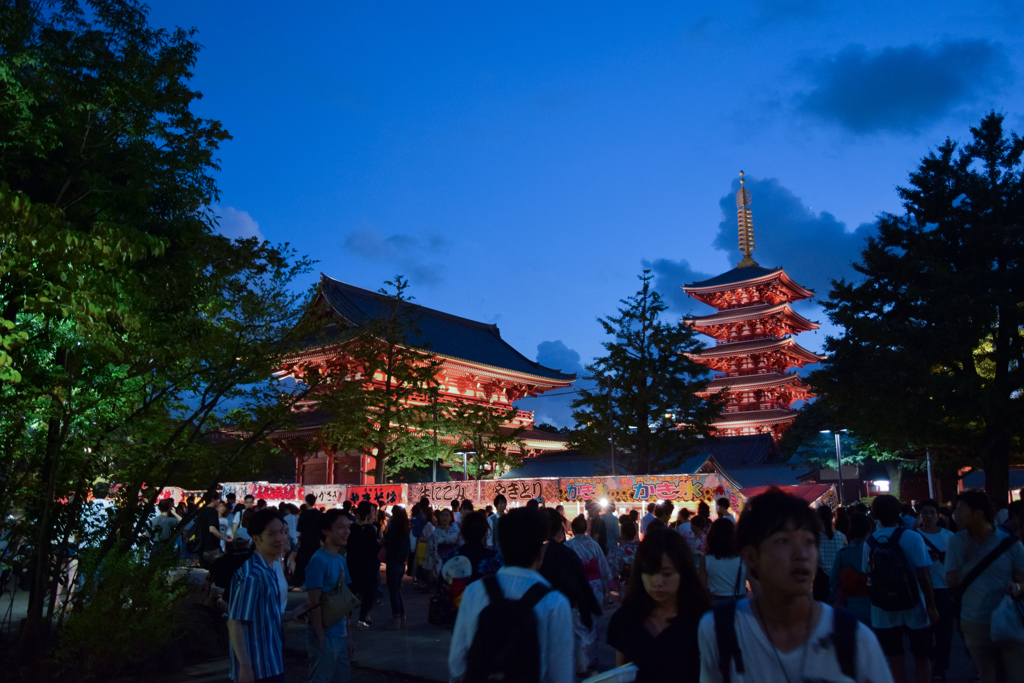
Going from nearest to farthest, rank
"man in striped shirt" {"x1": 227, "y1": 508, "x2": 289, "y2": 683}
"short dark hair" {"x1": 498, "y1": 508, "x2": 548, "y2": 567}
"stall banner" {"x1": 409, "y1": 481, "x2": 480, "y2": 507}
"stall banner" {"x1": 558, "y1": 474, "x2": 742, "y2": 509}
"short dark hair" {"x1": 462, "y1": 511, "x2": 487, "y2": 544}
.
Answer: "short dark hair" {"x1": 498, "y1": 508, "x2": 548, "y2": 567}
"man in striped shirt" {"x1": 227, "y1": 508, "x2": 289, "y2": 683}
"short dark hair" {"x1": 462, "y1": 511, "x2": 487, "y2": 544}
"stall banner" {"x1": 558, "y1": 474, "x2": 742, "y2": 509}
"stall banner" {"x1": 409, "y1": 481, "x2": 480, "y2": 507}

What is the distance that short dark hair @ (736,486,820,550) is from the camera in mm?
2098

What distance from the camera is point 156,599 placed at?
6.67 m

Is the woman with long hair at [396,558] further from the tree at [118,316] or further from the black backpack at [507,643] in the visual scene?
the black backpack at [507,643]

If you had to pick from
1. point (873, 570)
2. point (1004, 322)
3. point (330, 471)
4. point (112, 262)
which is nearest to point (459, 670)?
point (873, 570)

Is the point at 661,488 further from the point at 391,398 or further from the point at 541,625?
the point at 541,625

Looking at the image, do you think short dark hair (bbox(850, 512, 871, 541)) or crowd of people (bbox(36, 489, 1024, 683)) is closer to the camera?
crowd of people (bbox(36, 489, 1024, 683))

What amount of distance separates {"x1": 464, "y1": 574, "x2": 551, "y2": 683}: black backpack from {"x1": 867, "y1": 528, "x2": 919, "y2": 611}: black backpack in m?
3.46

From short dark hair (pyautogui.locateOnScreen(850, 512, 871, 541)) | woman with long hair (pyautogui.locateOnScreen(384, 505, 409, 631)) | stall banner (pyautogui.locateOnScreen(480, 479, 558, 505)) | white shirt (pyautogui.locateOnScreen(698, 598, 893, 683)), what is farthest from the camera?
stall banner (pyautogui.locateOnScreen(480, 479, 558, 505))

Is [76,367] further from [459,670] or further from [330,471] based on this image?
[330,471]

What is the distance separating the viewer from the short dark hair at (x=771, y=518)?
2.10m

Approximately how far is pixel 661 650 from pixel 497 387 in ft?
105

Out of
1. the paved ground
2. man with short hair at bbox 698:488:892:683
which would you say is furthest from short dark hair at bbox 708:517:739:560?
the paved ground

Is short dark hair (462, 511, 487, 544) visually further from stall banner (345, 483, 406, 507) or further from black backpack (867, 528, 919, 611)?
stall banner (345, 483, 406, 507)

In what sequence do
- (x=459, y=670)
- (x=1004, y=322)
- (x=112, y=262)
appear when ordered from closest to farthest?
1. (x=459, y=670)
2. (x=112, y=262)
3. (x=1004, y=322)
